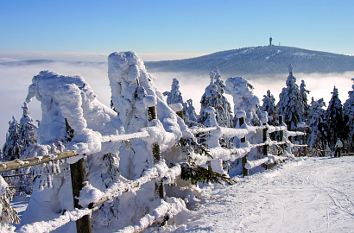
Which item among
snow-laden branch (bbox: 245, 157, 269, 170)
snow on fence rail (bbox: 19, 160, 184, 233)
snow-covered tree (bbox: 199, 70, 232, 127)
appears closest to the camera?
snow on fence rail (bbox: 19, 160, 184, 233)

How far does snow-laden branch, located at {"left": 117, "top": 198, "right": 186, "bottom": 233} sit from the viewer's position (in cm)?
555

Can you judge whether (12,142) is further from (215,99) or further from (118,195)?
(118,195)

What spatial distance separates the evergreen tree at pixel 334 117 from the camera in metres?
51.0

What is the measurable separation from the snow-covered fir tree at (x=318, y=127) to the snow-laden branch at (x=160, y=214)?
48512mm

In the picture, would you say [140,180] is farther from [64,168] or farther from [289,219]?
[289,219]

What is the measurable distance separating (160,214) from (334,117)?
48602 millimetres

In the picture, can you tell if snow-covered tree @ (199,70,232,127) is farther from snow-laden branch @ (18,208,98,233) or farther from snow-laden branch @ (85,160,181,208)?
snow-laden branch @ (18,208,98,233)

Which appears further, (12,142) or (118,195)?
(12,142)

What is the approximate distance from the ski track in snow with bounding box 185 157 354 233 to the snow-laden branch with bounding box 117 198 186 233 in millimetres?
268

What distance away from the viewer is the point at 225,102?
44281mm

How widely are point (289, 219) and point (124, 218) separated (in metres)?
2.30

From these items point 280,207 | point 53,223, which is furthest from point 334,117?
point 53,223

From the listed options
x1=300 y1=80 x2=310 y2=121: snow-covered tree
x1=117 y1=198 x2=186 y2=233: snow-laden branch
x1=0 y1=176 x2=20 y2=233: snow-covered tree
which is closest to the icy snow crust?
x1=117 y1=198 x2=186 y2=233: snow-laden branch

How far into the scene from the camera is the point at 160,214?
6.19 metres
